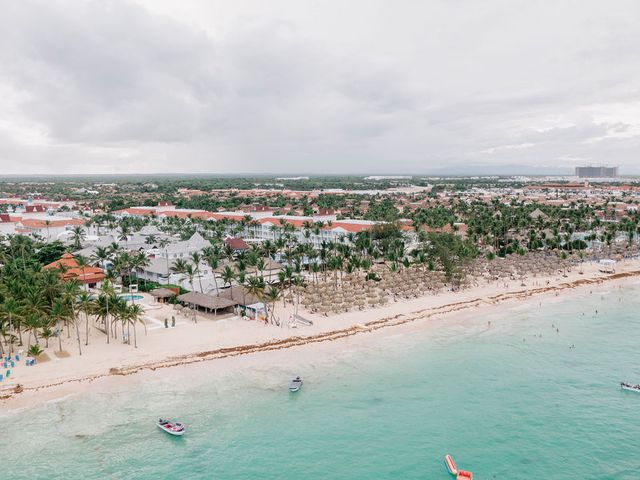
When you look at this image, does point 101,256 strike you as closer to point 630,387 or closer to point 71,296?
point 71,296

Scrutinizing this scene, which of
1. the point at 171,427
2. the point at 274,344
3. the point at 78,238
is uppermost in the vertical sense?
the point at 78,238

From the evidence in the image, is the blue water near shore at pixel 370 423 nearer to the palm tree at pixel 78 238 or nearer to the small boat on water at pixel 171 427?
the small boat on water at pixel 171 427

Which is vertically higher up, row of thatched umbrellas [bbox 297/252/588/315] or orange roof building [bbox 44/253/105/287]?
orange roof building [bbox 44/253/105/287]

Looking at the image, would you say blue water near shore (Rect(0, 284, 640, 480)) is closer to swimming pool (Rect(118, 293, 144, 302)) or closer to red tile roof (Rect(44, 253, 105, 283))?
swimming pool (Rect(118, 293, 144, 302))

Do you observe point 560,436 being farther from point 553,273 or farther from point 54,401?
point 553,273

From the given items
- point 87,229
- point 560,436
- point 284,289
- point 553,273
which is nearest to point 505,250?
point 553,273

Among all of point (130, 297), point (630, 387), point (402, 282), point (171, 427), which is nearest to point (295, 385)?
point (171, 427)

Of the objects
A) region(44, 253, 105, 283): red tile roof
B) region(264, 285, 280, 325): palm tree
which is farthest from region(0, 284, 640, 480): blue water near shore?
region(44, 253, 105, 283): red tile roof
